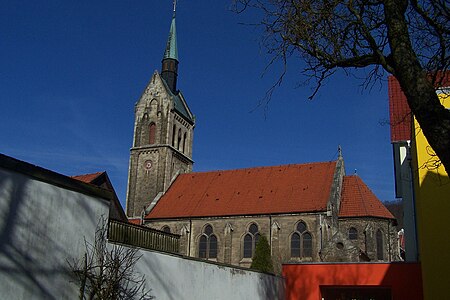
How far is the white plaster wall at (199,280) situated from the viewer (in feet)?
40.2

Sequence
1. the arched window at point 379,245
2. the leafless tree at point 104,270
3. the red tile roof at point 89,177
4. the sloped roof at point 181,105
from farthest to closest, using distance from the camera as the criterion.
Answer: the sloped roof at point 181,105 < the arched window at point 379,245 < the red tile roof at point 89,177 < the leafless tree at point 104,270

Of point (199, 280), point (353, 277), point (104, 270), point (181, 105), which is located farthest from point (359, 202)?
point (104, 270)

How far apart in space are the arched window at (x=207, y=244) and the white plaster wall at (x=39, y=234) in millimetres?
24734

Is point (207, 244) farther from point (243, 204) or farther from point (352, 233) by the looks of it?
point (352, 233)

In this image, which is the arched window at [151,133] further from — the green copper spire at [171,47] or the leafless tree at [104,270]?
the leafless tree at [104,270]

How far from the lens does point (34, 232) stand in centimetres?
891

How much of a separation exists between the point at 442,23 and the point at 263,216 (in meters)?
28.3

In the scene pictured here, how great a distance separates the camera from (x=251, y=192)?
36.0 metres

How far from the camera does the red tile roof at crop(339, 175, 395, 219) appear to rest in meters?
31.8

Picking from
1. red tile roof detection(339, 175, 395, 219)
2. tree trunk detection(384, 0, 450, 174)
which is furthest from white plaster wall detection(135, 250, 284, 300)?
red tile roof detection(339, 175, 395, 219)

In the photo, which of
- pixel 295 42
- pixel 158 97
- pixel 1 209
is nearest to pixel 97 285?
pixel 1 209

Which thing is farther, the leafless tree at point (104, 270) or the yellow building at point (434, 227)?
the yellow building at point (434, 227)

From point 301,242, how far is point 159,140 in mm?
15186

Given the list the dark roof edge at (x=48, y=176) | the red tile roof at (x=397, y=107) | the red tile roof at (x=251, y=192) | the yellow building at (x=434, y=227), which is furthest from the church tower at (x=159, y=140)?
the dark roof edge at (x=48, y=176)
